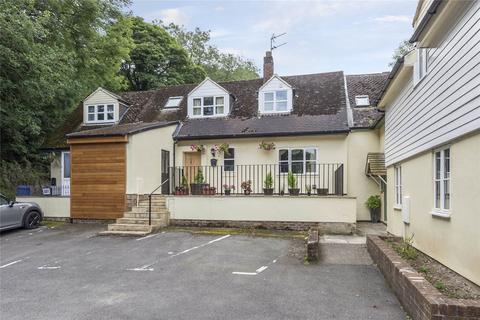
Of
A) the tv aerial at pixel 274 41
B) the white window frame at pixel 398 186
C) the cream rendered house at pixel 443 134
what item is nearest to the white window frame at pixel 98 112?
the tv aerial at pixel 274 41

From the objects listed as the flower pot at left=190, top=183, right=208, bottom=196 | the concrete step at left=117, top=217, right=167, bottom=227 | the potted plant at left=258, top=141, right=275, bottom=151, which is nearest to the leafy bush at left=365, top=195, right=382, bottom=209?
the potted plant at left=258, top=141, right=275, bottom=151

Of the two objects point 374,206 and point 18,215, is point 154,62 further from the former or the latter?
point 374,206

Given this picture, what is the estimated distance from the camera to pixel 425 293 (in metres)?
4.33

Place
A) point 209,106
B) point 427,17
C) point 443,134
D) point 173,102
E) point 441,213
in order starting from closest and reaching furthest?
point 427,17, point 443,134, point 441,213, point 209,106, point 173,102

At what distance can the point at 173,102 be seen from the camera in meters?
19.7

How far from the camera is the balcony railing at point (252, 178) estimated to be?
14.3 meters

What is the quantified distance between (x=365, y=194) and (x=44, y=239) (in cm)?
1228

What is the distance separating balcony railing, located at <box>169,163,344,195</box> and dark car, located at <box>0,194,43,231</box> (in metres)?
5.14

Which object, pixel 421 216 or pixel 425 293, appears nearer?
pixel 425 293

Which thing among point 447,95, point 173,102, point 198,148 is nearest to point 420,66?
point 447,95

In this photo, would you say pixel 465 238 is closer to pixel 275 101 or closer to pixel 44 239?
pixel 44 239

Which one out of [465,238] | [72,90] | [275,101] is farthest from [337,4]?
[72,90]

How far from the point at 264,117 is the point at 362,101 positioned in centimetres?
463

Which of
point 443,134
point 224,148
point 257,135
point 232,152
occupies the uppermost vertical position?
point 257,135
